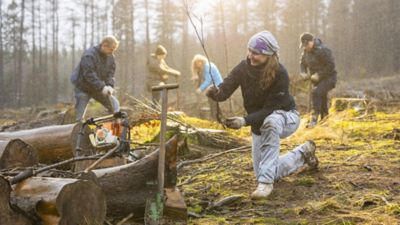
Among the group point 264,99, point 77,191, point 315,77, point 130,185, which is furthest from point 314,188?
point 315,77

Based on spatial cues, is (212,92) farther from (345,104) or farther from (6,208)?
(345,104)

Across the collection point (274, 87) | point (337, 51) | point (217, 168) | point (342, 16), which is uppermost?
point (342, 16)

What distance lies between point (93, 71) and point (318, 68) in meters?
4.26

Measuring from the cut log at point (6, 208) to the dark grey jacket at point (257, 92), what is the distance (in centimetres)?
211

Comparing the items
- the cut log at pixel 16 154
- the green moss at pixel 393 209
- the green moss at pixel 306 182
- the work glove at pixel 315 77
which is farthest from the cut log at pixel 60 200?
the work glove at pixel 315 77

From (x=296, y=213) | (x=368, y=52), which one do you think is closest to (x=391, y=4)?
(x=368, y=52)

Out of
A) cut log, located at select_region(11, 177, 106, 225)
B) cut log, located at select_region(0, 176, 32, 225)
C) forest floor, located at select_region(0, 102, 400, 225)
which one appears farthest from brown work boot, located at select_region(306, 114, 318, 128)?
cut log, located at select_region(0, 176, 32, 225)

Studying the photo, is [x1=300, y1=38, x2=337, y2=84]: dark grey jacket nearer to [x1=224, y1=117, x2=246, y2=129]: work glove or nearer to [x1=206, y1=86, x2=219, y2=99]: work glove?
[x1=206, y1=86, x2=219, y2=99]: work glove

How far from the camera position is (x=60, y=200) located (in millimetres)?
2838

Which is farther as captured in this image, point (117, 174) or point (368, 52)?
point (368, 52)

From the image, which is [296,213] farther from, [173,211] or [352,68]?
[352,68]

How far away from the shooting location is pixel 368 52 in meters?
46.5

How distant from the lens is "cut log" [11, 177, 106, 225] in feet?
9.36

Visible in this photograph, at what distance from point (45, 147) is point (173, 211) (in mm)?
2545
